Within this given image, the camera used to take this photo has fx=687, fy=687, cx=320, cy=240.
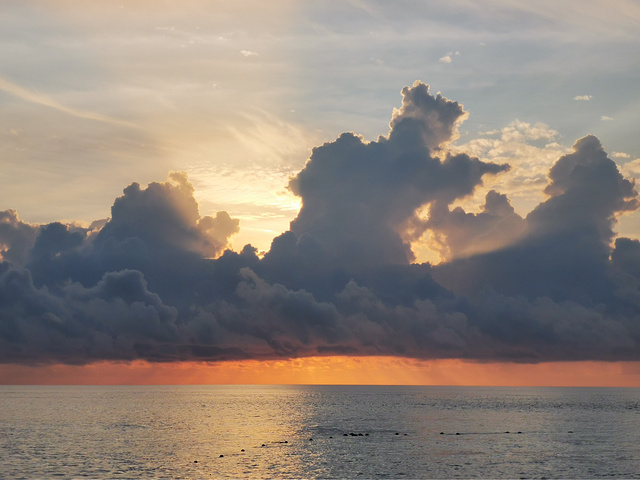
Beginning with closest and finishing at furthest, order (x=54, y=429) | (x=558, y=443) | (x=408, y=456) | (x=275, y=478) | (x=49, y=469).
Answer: (x=275, y=478) → (x=49, y=469) → (x=408, y=456) → (x=558, y=443) → (x=54, y=429)

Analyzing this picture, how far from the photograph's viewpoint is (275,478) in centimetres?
9388

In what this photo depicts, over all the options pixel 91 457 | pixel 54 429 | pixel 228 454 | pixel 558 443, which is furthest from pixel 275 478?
pixel 54 429

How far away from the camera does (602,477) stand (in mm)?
94438

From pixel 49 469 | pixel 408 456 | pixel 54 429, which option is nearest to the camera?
pixel 49 469

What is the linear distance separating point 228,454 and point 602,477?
60.3m

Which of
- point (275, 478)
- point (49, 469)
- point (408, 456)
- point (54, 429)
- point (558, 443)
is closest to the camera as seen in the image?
point (275, 478)

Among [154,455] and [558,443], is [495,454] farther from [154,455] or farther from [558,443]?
[154,455]

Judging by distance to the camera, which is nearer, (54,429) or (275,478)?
(275,478)

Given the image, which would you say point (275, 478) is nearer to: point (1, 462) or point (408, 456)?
point (408, 456)

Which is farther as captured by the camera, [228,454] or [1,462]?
[228,454]

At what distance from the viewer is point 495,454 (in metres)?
119

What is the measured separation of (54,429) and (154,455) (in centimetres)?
7085

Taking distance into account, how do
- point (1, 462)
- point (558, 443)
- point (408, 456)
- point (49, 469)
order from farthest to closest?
point (558, 443), point (408, 456), point (1, 462), point (49, 469)

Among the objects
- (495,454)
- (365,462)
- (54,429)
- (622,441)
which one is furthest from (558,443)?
(54,429)
